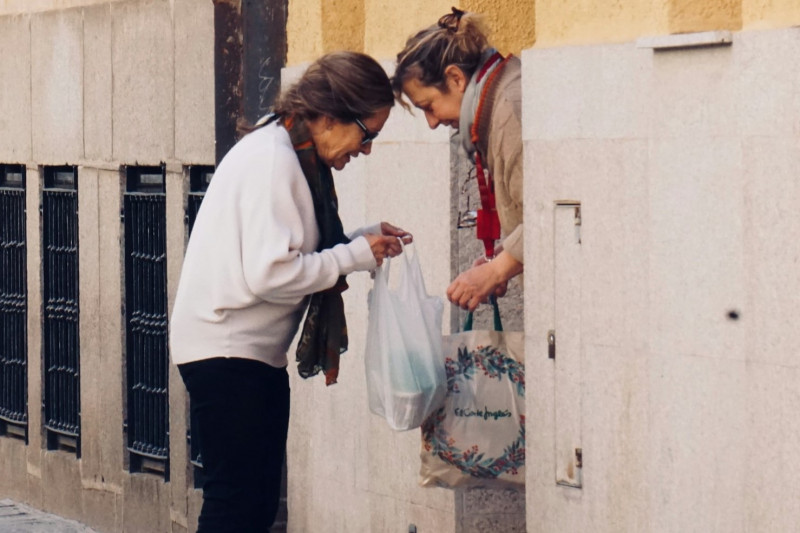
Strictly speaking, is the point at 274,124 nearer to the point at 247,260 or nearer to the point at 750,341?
the point at 247,260

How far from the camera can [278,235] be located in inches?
217

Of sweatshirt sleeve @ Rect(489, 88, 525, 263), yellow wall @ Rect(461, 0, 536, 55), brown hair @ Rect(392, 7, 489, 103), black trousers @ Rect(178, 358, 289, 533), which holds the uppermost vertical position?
yellow wall @ Rect(461, 0, 536, 55)

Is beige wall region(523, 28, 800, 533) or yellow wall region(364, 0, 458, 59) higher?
yellow wall region(364, 0, 458, 59)

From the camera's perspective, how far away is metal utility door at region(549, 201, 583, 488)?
6125 millimetres

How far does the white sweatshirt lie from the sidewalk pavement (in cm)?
488

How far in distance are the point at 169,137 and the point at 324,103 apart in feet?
13.1

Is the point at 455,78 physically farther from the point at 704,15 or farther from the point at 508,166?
the point at 704,15

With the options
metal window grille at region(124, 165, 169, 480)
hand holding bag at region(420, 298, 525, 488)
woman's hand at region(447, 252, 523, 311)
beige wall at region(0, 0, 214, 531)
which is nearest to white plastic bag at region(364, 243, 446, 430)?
hand holding bag at region(420, 298, 525, 488)

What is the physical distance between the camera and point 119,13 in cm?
1005

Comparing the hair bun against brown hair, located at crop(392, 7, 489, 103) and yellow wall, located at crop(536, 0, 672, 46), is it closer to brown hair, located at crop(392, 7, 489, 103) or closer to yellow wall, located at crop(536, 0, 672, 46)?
brown hair, located at crop(392, 7, 489, 103)

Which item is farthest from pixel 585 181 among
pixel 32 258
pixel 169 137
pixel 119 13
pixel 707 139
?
pixel 32 258

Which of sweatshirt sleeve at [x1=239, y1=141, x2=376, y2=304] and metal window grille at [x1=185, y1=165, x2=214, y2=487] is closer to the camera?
sweatshirt sleeve at [x1=239, y1=141, x2=376, y2=304]

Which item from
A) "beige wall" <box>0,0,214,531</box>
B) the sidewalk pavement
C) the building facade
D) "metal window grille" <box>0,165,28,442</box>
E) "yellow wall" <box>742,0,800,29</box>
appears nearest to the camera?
"yellow wall" <box>742,0,800,29</box>

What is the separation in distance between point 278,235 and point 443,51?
0.92m
